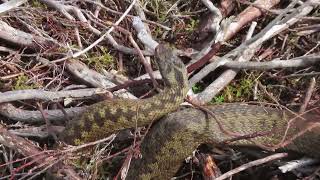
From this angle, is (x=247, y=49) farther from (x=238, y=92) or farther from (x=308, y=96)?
(x=308, y=96)

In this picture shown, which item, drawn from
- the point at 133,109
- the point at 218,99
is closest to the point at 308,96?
the point at 218,99

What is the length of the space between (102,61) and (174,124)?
101 centimetres

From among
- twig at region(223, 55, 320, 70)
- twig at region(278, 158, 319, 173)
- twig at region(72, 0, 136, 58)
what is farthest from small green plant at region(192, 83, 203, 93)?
twig at region(278, 158, 319, 173)

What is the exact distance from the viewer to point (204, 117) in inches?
174

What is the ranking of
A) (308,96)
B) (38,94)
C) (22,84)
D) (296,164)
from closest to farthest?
(296,164) → (308,96) → (38,94) → (22,84)

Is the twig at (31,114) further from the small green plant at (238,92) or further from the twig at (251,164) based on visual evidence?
the twig at (251,164)

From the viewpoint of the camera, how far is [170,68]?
14.5 ft

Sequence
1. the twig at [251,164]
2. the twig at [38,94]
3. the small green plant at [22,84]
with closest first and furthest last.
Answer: the twig at [251,164], the twig at [38,94], the small green plant at [22,84]

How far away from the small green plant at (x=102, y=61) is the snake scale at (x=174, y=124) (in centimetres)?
58

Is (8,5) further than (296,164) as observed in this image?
No

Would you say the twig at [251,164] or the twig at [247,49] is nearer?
the twig at [251,164]

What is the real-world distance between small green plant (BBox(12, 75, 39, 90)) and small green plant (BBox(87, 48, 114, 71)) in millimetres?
519

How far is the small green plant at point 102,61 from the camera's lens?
4930mm

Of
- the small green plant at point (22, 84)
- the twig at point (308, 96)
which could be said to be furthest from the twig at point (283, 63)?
the small green plant at point (22, 84)
